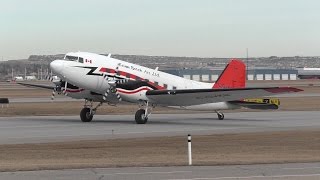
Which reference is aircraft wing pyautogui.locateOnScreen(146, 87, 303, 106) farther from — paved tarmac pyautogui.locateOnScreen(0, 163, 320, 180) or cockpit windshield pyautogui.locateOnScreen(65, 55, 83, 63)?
paved tarmac pyautogui.locateOnScreen(0, 163, 320, 180)

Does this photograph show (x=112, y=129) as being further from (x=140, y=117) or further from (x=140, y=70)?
(x=140, y=70)

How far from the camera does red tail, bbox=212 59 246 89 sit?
39938 millimetres

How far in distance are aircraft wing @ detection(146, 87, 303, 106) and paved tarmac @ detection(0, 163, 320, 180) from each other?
1755 centimetres

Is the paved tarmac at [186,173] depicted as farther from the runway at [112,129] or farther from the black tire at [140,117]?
the black tire at [140,117]

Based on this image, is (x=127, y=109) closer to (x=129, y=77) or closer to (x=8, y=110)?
(x=8, y=110)

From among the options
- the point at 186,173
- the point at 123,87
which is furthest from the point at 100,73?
the point at 186,173

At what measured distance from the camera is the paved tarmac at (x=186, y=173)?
12.8 meters

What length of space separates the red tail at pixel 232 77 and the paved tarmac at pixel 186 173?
82.7 ft

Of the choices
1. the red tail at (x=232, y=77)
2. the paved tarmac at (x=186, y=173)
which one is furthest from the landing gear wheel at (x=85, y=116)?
the paved tarmac at (x=186, y=173)

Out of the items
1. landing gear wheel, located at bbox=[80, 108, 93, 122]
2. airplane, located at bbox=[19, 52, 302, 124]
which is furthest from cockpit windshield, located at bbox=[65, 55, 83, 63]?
landing gear wheel, located at bbox=[80, 108, 93, 122]

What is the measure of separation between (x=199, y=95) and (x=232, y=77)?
21.5 ft

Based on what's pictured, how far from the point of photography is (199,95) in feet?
112

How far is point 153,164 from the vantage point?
50.7 ft

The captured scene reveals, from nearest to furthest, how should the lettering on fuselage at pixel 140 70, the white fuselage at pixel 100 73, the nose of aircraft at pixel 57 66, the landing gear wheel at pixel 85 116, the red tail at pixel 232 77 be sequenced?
the nose of aircraft at pixel 57 66
the white fuselage at pixel 100 73
the lettering on fuselage at pixel 140 70
the landing gear wheel at pixel 85 116
the red tail at pixel 232 77
